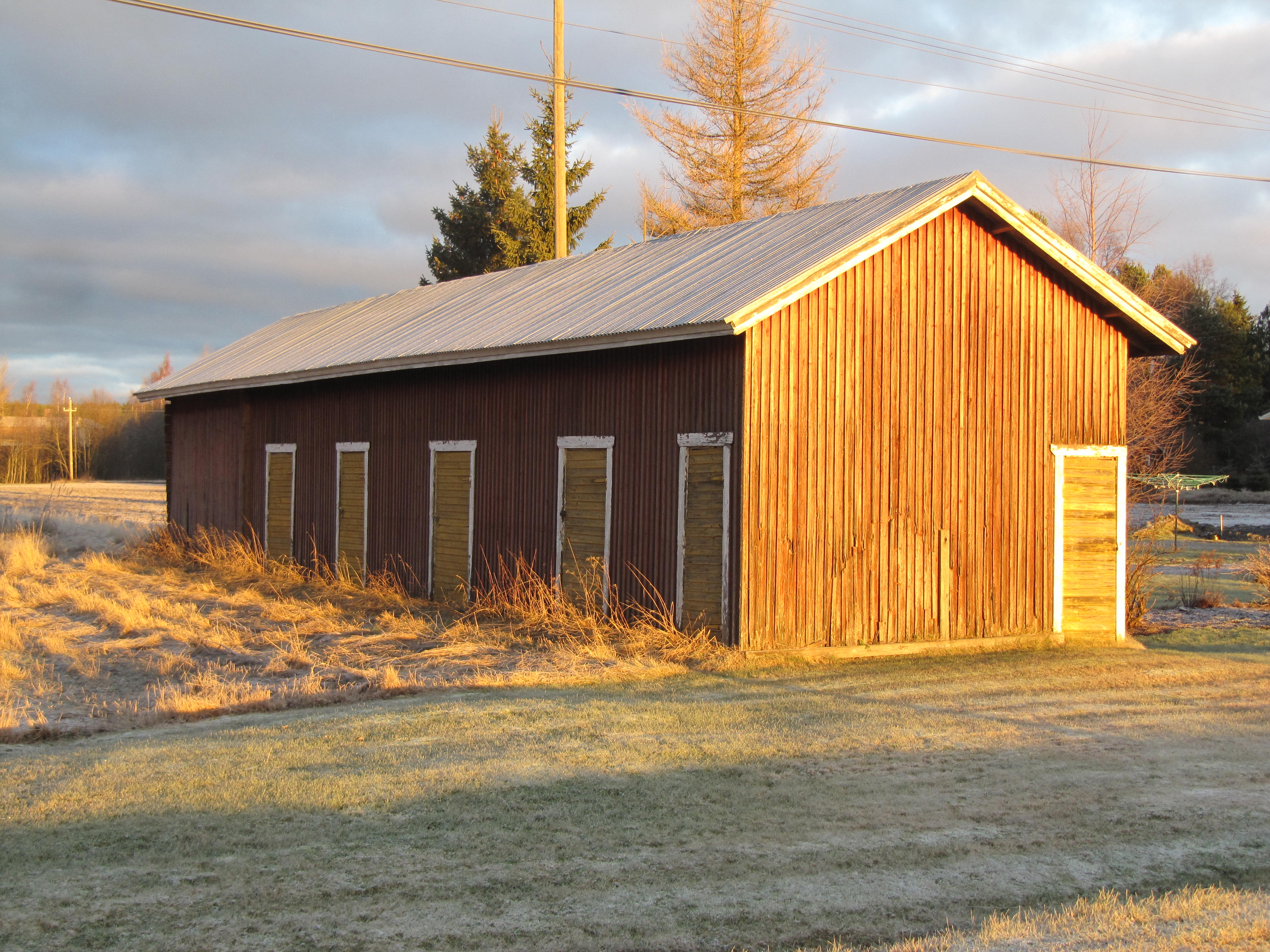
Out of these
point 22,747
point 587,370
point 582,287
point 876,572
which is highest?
point 582,287

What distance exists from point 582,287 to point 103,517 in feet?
71.8

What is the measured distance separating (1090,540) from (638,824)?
959cm

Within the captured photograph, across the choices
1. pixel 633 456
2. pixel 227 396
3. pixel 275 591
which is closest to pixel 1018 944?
pixel 633 456

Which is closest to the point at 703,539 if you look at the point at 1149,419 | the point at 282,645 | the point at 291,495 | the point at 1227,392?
the point at 282,645

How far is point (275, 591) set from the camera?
1697 centimetres

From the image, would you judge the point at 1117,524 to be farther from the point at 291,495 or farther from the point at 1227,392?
the point at 1227,392

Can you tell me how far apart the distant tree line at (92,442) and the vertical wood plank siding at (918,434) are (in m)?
66.7

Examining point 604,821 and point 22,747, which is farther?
point 22,747

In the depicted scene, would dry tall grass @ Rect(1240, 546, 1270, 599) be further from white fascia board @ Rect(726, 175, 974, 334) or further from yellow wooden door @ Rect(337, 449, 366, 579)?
yellow wooden door @ Rect(337, 449, 366, 579)

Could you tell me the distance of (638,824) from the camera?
5.97 metres

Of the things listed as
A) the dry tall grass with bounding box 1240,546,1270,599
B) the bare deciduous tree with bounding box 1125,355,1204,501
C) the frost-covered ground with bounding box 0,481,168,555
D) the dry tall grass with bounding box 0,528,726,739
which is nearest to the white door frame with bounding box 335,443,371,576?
the dry tall grass with bounding box 0,528,726,739

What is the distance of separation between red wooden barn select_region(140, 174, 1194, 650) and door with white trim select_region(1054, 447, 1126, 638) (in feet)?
0.10

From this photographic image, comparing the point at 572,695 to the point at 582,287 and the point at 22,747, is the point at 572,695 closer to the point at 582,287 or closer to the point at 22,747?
the point at 22,747

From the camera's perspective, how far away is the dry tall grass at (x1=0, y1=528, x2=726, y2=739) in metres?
9.36
